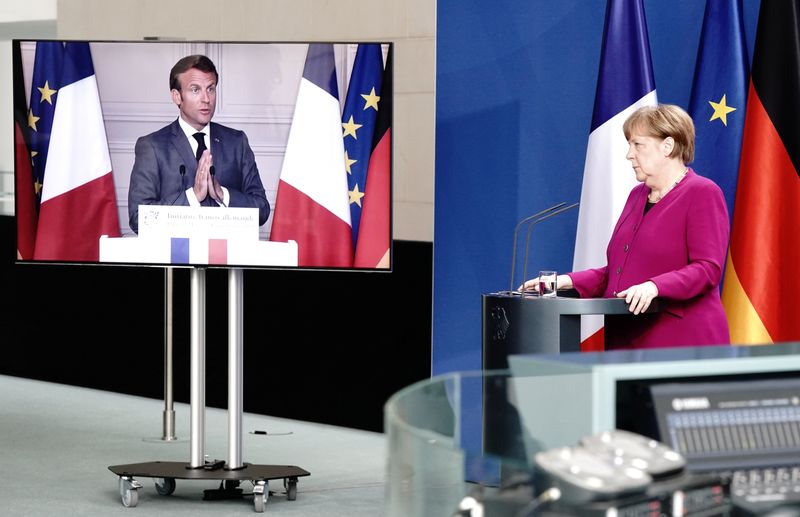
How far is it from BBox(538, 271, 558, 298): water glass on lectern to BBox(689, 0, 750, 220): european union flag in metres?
1.02

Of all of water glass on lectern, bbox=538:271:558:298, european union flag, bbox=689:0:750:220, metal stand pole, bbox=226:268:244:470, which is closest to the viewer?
water glass on lectern, bbox=538:271:558:298

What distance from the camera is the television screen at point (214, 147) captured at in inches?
181

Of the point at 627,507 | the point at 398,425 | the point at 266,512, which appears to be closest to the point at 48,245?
the point at 266,512

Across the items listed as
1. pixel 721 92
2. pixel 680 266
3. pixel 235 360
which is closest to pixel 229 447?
pixel 235 360

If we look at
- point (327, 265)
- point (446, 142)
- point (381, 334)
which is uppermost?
point (446, 142)

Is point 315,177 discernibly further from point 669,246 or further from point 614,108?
point 669,246

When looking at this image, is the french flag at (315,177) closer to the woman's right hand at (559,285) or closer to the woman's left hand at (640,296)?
the woman's right hand at (559,285)

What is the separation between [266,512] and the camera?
4.66 m

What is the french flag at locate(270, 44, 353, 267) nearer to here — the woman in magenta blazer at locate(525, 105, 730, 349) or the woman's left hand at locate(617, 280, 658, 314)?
the woman in magenta blazer at locate(525, 105, 730, 349)

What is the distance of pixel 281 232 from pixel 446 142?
4.39 ft

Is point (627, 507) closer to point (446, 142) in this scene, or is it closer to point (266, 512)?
point (266, 512)

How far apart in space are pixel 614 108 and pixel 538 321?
135 centimetres

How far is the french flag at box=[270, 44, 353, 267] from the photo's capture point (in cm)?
462

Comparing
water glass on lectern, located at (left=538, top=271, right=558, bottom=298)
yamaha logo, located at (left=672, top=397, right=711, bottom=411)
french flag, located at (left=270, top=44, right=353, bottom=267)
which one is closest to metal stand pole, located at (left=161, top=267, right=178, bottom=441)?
french flag, located at (left=270, top=44, right=353, bottom=267)
